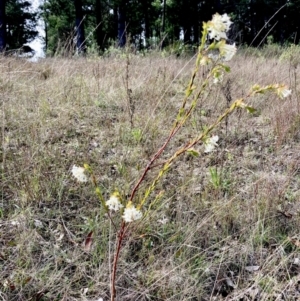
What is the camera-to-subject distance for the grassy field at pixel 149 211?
161 cm

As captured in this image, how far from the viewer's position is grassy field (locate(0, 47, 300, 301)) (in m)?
1.61

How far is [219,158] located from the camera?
2617mm

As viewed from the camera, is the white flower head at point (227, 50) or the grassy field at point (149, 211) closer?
the white flower head at point (227, 50)

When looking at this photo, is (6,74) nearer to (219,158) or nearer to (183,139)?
(183,139)

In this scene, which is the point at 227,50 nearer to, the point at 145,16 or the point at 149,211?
the point at 149,211

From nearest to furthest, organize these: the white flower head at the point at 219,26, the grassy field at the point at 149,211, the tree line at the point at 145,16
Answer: the white flower head at the point at 219,26 < the grassy field at the point at 149,211 < the tree line at the point at 145,16

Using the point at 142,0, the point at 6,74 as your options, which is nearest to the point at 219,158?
the point at 6,74

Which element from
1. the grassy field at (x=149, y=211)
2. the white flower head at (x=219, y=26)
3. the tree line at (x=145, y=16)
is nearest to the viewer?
the white flower head at (x=219, y=26)

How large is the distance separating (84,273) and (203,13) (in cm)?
1978

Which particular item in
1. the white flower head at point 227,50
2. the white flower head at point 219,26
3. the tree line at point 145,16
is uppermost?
the tree line at point 145,16

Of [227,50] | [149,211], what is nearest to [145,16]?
[149,211]

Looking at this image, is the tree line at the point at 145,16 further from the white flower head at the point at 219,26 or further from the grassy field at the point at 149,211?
the white flower head at the point at 219,26

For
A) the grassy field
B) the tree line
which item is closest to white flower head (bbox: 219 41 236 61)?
the grassy field

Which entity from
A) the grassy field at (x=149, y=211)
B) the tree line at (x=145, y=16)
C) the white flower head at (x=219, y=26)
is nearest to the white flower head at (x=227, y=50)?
the white flower head at (x=219, y=26)
